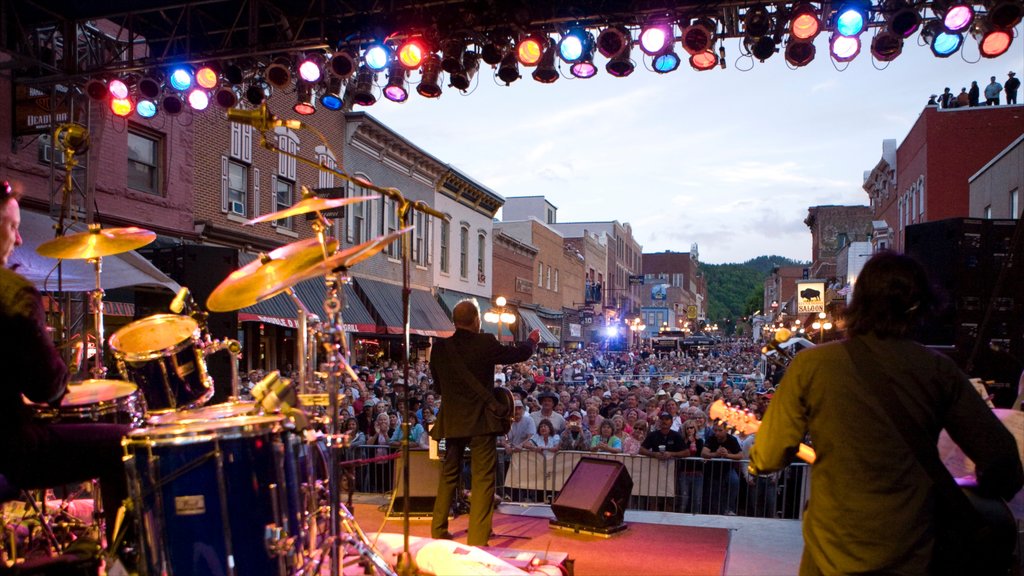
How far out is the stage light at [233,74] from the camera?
31.3 ft

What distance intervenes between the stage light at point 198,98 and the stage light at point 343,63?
83.2 inches

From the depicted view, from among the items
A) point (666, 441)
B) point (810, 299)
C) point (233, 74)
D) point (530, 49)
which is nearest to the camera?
point (530, 49)

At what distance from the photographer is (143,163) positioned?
616 inches

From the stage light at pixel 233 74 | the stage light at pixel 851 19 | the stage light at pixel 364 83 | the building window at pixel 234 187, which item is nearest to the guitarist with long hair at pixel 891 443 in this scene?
the stage light at pixel 851 19

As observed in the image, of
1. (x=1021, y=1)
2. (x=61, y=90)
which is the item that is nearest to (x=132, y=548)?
(x=1021, y=1)

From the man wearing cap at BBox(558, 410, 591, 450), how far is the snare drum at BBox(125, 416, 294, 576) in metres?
5.91

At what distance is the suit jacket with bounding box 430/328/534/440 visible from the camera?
5.88 m

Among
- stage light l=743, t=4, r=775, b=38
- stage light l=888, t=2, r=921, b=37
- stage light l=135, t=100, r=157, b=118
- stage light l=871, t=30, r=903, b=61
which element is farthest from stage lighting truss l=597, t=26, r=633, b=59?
stage light l=135, t=100, r=157, b=118

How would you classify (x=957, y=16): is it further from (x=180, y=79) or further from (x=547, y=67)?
(x=180, y=79)

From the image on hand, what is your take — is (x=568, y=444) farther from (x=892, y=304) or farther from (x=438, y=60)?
(x=892, y=304)

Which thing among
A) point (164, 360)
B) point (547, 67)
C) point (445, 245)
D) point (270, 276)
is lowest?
point (164, 360)

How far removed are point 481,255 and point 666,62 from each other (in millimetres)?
25604

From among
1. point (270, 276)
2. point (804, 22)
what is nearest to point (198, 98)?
point (270, 276)

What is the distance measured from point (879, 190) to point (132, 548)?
39.4 meters
